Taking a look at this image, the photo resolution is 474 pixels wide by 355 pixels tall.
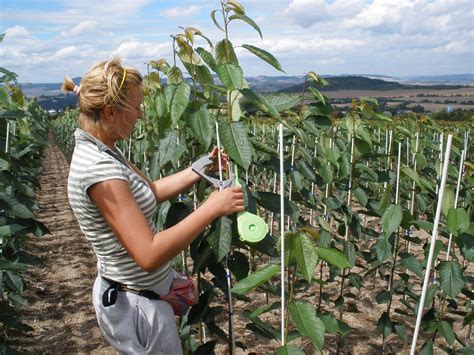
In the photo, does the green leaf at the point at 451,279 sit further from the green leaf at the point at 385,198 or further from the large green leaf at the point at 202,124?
the large green leaf at the point at 202,124

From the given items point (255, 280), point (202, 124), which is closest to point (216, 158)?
point (202, 124)

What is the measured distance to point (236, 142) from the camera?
1.46 metres

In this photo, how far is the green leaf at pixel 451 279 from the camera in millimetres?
1906

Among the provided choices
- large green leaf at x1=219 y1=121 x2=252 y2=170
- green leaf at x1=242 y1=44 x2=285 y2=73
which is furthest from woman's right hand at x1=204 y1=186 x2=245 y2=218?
green leaf at x1=242 y1=44 x2=285 y2=73

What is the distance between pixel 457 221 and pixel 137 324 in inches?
48.8

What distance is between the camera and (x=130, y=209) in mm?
1231

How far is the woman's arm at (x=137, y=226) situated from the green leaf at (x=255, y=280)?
185 millimetres

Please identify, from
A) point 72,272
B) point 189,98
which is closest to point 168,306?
point 189,98

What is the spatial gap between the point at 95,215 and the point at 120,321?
351 millimetres

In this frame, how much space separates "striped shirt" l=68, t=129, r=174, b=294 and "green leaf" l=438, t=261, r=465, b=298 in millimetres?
1168

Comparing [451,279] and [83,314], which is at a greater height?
[451,279]

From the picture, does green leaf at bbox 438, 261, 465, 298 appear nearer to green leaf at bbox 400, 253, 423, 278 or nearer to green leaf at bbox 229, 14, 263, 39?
green leaf at bbox 400, 253, 423, 278

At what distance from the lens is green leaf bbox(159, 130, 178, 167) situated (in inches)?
71.3

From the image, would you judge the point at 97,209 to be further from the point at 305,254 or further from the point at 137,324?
the point at 305,254
